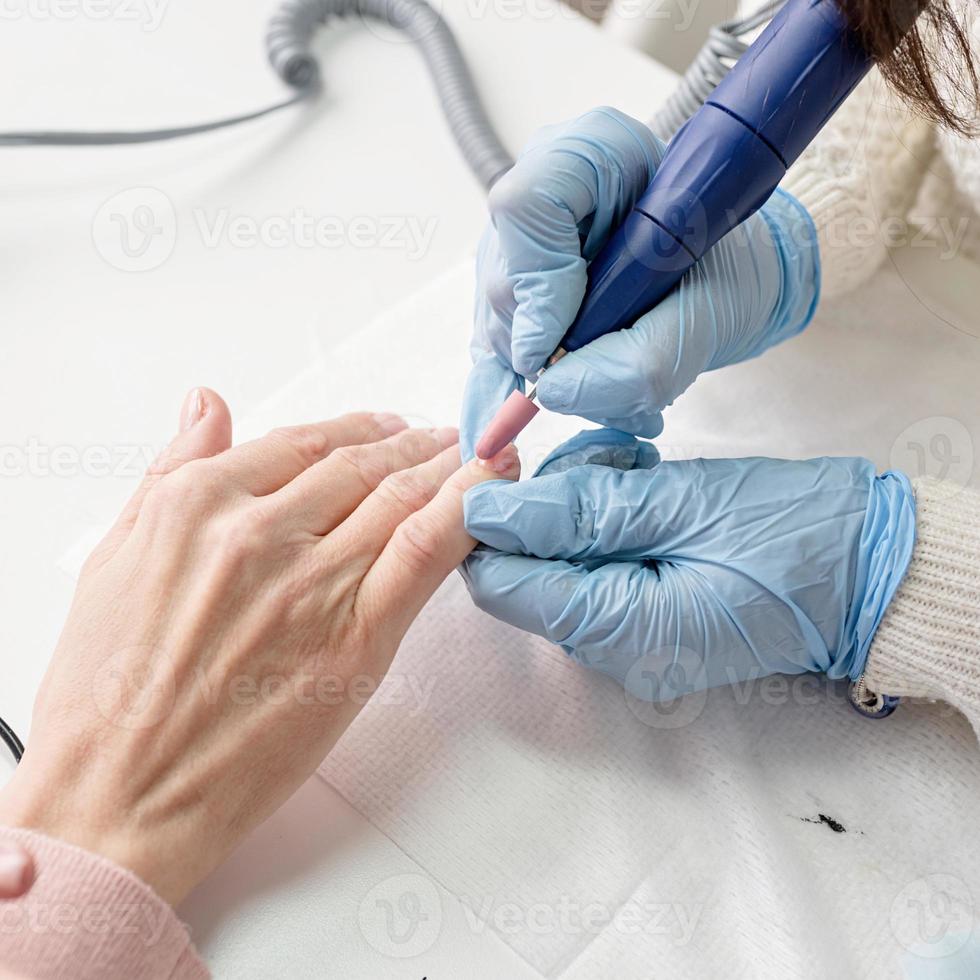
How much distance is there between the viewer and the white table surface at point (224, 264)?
0.81 meters

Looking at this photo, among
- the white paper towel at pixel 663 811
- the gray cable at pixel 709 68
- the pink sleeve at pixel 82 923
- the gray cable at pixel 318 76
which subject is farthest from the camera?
the gray cable at pixel 318 76

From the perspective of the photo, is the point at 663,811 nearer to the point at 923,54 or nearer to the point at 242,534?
the point at 242,534

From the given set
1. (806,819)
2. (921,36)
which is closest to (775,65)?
(921,36)

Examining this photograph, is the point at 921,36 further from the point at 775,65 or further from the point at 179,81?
the point at 179,81

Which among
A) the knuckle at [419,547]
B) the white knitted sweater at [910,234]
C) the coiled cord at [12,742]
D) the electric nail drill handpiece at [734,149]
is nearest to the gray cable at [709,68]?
the white knitted sweater at [910,234]

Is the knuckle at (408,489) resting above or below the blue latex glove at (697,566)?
below

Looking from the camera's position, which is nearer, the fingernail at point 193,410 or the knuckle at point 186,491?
the knuckle at point 186,491

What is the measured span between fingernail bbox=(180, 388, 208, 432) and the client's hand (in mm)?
42

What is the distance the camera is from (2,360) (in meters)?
1.17

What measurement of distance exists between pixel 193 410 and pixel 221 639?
286mm

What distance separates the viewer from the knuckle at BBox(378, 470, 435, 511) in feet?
3.01

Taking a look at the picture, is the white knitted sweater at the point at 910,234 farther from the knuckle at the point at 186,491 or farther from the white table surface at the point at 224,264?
the knuckle at the point at 186,491

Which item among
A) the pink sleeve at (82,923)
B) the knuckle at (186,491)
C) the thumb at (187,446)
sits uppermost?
the knuckle at (186,491)

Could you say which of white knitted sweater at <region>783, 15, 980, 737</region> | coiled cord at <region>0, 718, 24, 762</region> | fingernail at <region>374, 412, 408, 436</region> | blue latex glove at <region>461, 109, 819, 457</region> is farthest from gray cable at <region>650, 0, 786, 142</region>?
coiled cord at <region>0, 718, 24, 762</region>
